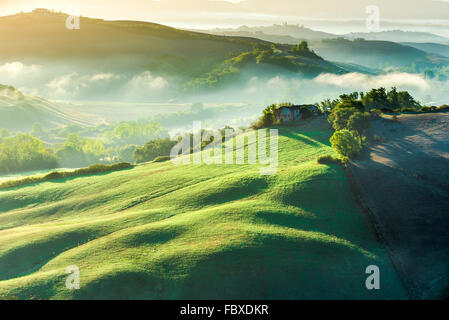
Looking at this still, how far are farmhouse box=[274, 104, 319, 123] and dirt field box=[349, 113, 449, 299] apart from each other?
2123cm

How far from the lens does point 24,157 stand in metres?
104

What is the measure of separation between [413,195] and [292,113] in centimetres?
4173

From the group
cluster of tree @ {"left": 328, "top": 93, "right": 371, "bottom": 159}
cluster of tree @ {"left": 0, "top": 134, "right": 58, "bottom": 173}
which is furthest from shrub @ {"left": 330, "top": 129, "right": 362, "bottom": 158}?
cluster of tree @ {"left": 0, "top": 134, "right": 58, "bottom": 173}

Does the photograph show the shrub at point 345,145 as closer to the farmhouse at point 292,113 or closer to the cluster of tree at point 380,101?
the cluster of tree at point 380,101

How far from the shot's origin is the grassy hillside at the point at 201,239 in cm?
3356

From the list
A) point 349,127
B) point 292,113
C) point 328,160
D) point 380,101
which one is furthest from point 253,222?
point 380,101

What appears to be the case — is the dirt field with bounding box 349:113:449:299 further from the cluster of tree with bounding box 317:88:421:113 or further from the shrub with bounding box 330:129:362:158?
the cluster of tree with bounding box 317:88:421:113

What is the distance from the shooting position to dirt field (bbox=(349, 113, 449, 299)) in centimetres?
3681

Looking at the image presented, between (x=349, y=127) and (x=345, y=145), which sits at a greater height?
(x=349, y=127)

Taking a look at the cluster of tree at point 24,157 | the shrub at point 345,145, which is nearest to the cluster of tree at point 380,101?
the shrub at point 345,145

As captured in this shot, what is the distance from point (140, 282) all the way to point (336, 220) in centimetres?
2414

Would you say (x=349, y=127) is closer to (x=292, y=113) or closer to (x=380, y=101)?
(x=292, y=113)

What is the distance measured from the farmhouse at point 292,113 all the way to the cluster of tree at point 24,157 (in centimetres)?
6935

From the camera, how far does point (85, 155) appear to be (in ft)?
516
